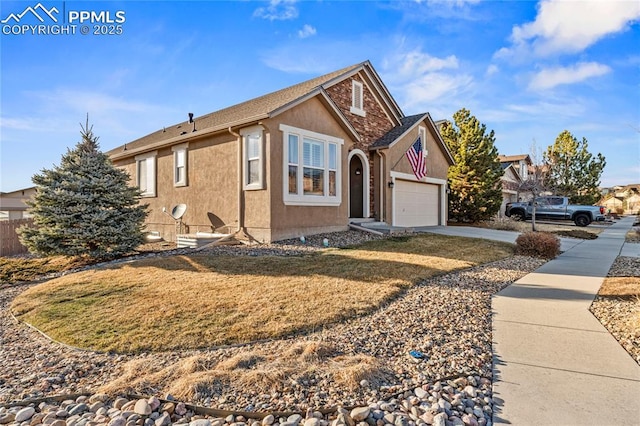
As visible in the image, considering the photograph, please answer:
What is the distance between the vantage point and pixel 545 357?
136 inches

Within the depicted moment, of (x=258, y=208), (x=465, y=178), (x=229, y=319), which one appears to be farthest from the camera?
(x=465, y=178)

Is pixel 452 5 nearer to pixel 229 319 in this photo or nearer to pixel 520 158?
pixel 229 319

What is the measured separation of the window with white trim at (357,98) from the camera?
15.4 m

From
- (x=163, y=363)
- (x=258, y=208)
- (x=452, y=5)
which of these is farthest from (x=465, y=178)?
(x=163, y=363)

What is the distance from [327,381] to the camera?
2.99m

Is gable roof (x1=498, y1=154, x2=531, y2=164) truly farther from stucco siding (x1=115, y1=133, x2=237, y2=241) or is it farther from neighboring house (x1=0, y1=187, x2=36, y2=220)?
neighboring house (x1=0, y1=187, x2=36, y2=220)

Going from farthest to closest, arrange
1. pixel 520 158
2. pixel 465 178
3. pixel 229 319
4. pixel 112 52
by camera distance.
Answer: pixel 520 158
pixel 465 178
pixel 112 52
pixel 229 319

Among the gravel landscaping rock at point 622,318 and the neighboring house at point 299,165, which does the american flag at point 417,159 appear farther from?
the gravel landscaping rock at point 622,318

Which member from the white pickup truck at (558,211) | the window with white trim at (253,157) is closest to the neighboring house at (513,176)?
the white pickup truck at (558,211)

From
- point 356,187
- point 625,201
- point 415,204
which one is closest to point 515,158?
point 415,204

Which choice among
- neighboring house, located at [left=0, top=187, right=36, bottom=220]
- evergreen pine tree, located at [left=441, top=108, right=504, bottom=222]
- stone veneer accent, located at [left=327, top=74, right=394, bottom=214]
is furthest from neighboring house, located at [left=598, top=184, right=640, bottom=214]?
neighboring house, located at [left=0, top=187, right=36, bottom=220]

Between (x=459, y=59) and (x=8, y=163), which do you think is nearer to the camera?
(x=8, y=163)

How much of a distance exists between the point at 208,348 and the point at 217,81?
10.8m

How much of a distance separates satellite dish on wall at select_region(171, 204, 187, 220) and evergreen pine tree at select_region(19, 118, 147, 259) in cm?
292
